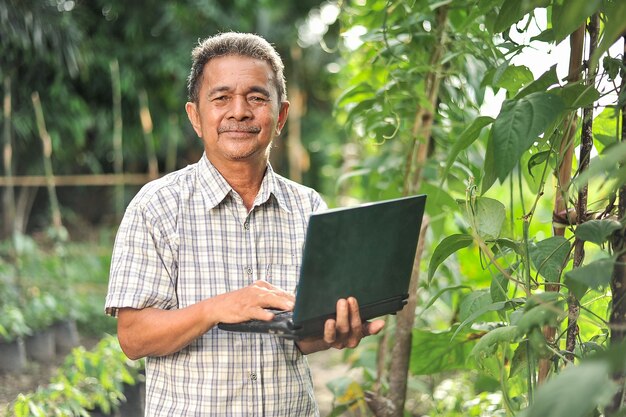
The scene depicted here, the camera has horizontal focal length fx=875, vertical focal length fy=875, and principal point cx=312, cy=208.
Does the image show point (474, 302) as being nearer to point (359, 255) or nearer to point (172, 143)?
point (359, 255)

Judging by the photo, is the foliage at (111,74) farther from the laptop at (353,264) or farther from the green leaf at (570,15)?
the green leaf at (570,15)

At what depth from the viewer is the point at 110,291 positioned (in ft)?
4.69

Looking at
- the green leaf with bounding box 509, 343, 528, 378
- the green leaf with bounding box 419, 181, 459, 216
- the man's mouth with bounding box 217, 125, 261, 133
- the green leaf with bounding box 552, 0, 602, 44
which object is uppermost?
the green leaf with bounding box 552, 0, 602, 44

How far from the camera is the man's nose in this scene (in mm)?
1516

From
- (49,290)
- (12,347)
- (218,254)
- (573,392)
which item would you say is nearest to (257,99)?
(218,254)

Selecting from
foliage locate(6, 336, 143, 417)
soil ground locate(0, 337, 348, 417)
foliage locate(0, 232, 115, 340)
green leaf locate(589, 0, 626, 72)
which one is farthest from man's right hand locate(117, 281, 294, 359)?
foliage locate(0, 232, 115, 340)

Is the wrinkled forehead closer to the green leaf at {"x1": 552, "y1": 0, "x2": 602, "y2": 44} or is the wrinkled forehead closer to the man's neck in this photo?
the man's neck

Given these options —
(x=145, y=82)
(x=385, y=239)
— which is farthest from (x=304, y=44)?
(x=385, y=239)

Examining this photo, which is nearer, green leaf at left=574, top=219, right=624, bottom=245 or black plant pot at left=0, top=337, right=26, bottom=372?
green leaf at left=574, top=219, right=624, bottom=245

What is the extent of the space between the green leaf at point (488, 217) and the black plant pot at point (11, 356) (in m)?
2.83

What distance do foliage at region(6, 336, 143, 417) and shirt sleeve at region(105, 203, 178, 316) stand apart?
2.88 ft

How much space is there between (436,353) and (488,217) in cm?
72

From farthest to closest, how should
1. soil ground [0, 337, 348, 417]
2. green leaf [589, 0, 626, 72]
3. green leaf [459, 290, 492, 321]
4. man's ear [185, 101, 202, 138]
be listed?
soil ground [0, 337, 348, 417] < man's ear [185, 101, 202, 138] < green leaf [459, 290, 492, 321] < green leaf [589, 0, 626, 72]

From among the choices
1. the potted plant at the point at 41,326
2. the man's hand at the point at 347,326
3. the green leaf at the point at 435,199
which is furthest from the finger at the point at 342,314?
the potted plant at the point at 41,326
